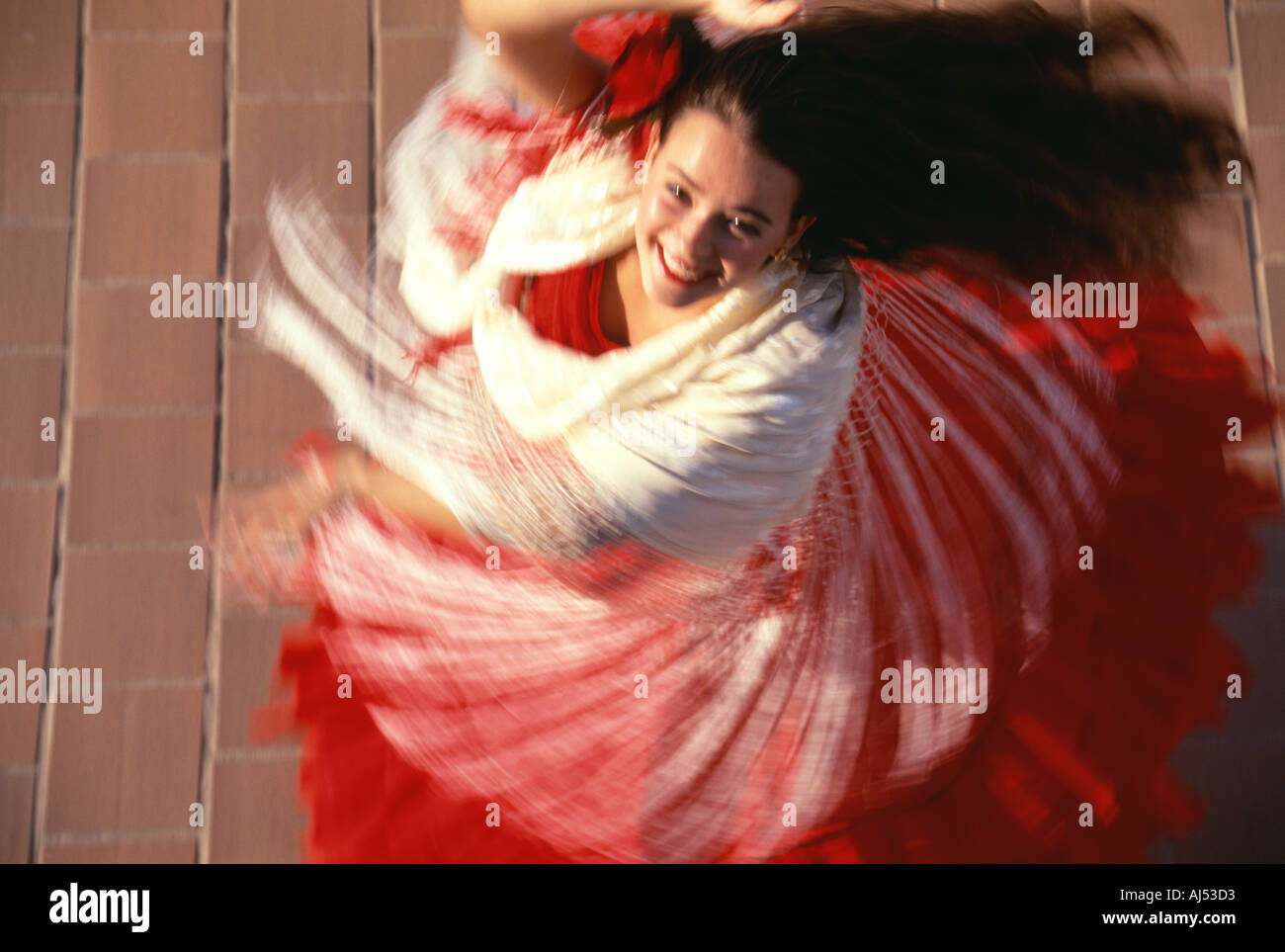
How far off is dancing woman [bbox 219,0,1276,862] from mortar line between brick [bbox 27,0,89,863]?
0.16m

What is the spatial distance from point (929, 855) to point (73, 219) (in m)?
0.95

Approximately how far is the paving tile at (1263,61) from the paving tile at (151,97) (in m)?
0.95

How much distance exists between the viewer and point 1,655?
82 centimetres

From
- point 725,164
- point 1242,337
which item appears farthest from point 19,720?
point 1242,337

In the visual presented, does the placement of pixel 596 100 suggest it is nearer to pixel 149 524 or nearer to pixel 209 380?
pixel 209 380

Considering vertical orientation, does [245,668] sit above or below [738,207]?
below

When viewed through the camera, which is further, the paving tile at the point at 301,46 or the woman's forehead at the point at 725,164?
the paving tile at the point at 301,46

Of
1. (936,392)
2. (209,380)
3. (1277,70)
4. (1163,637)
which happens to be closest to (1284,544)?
(1163,637)

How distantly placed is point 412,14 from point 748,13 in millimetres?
314

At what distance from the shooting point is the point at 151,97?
0.87 m

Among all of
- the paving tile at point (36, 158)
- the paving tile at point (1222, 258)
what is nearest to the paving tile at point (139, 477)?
the paving tile at point (36, 158)

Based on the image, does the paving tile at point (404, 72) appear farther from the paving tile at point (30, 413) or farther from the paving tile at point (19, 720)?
the paving tile at point (19, 720)

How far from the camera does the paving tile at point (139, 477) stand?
32.7 inches

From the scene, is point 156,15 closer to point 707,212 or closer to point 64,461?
point 64,461
